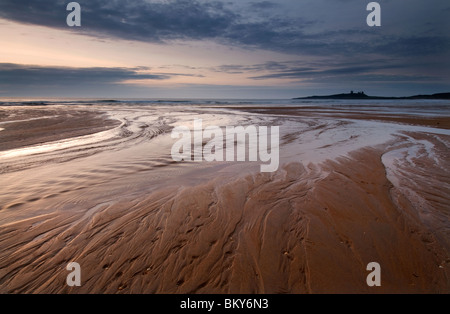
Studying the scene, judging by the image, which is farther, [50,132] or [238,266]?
[50,132]

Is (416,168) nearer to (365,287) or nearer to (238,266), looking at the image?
(365,287)

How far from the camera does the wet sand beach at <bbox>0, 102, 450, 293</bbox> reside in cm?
283

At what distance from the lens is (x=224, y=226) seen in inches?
155

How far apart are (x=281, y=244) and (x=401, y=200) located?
326 centimetres

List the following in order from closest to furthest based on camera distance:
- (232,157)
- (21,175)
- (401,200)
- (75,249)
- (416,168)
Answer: (75,249)
(401,200)
(21,175)
(416,168)
(232,157)

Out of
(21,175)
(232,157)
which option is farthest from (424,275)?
(21,175)

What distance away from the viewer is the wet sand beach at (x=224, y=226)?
9.28 ft

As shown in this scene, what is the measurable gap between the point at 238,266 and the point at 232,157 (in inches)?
212

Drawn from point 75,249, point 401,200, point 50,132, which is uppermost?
point 50,132

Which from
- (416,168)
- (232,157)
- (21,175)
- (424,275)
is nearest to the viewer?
(424,275)

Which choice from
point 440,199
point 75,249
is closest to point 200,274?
point 75,249

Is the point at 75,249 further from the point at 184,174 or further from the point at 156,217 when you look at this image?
the point at 184,174

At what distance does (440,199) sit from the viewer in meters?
4.82
